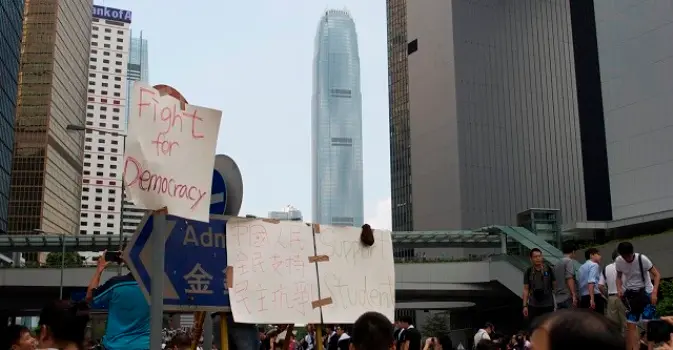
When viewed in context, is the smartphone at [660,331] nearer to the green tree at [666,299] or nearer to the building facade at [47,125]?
the green tree at [666,299]

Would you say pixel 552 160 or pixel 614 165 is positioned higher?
pixel 552 160

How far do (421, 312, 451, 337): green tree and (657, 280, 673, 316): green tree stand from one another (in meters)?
37.6

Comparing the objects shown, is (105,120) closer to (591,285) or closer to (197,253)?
(591,285)

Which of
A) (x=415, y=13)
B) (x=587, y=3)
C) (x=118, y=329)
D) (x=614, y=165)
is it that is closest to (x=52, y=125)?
(x=415, y=13)

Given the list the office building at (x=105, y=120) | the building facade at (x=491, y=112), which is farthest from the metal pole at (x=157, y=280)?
the office building at (x=105, y=120)

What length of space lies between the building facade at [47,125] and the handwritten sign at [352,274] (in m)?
107

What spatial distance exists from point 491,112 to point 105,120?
384 feet

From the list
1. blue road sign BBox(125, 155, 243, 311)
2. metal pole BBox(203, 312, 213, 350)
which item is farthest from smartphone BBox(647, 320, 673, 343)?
metal pole BBox(203, 312, 213, 350)

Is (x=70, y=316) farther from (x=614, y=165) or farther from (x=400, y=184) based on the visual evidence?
(x=400, y=184)

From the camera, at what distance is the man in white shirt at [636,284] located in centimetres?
948

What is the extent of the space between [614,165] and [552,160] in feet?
103

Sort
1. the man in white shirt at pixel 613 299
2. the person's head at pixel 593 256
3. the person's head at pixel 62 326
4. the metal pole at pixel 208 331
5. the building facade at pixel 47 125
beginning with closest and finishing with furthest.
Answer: the person's head at pixel 62 326 < the metal pole at pixel 208 331 < the man in white shirt at pixel 613 299 < the person's head at pixel 593 256 < the building facade at pixel 47 125

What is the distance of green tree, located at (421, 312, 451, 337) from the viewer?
235ft

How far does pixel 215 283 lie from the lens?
19.3ft
